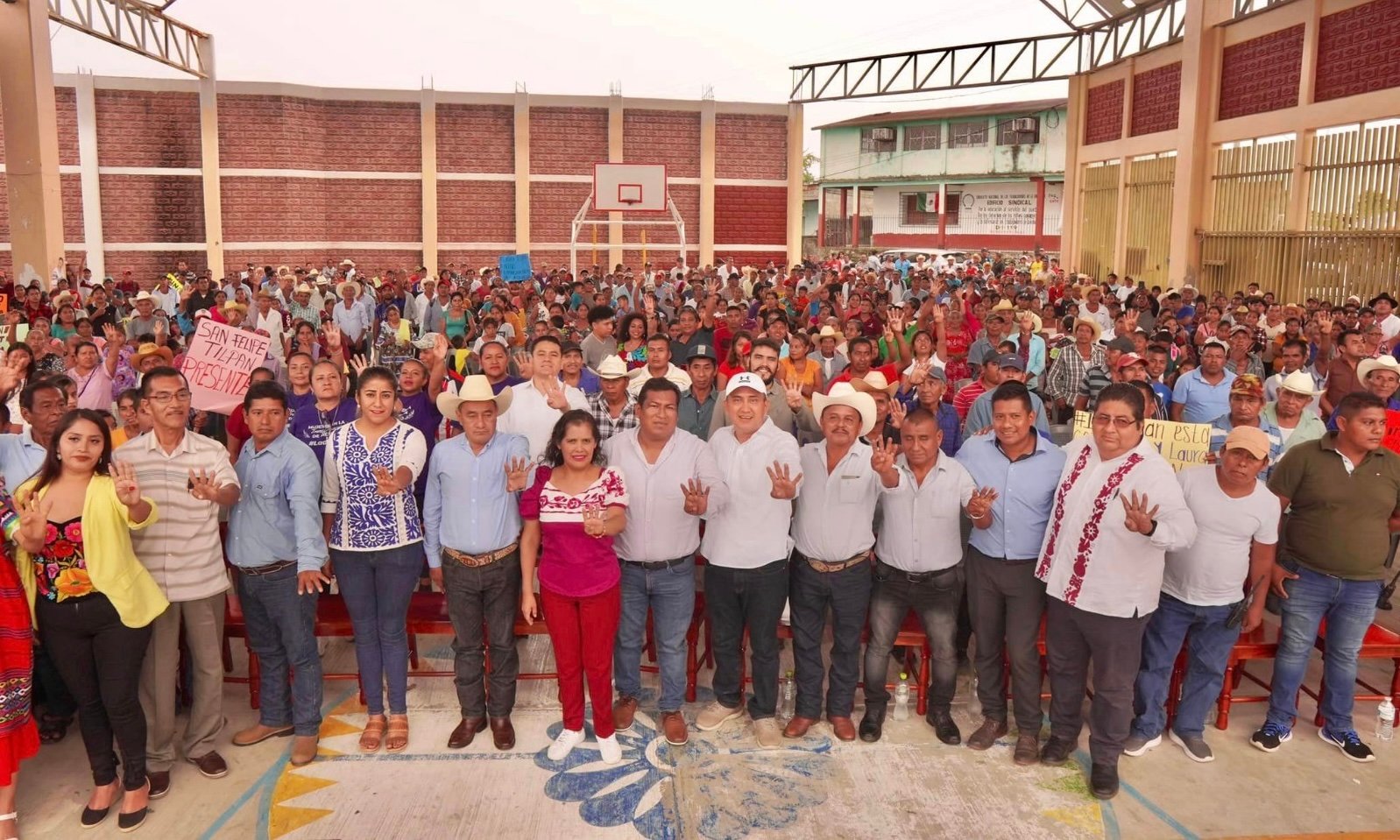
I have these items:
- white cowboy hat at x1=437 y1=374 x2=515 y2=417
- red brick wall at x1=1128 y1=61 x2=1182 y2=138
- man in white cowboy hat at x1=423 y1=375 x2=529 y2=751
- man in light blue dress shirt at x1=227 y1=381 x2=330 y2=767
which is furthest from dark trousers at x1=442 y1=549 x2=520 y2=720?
red brick wall at x1=1128 y1=61 x2=1182 y2=138

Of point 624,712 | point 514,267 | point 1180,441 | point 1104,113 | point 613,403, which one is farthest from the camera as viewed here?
point 1104,113

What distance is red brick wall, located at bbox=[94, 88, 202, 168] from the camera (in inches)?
1001

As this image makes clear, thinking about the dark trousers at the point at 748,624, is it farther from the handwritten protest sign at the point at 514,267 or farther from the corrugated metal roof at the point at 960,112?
the corrugated metal roof at the point at 960,112

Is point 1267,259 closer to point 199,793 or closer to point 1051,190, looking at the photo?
point 199,793

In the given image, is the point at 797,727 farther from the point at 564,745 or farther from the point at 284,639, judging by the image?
the point at 284,639

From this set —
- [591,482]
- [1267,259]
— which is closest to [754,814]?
[591,482]

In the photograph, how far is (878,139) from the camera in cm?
4706

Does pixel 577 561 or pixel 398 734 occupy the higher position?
pixel 577 561

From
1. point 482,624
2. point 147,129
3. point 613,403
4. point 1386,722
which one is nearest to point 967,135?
point 147,129

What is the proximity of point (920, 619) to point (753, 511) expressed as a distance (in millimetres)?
1046

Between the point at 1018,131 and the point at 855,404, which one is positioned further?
the point at 1018,131

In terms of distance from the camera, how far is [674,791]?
4617mm

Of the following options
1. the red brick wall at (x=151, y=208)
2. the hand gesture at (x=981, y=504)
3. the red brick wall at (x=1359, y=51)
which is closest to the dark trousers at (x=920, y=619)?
the hand gesture at (x=981, y=504)

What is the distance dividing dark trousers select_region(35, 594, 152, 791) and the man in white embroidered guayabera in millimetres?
4004
